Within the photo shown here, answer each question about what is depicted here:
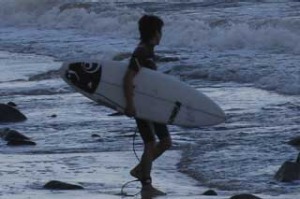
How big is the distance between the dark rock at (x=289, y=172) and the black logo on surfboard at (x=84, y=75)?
5.93 feet

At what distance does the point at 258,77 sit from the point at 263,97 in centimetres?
250

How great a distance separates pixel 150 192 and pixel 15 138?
3.66 m

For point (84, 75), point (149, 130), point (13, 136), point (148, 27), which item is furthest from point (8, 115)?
point (148, 27)

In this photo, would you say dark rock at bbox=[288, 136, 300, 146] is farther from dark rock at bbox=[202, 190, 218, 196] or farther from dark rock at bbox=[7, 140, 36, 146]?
dark rock at bbox=[7, 140, 36, 146]

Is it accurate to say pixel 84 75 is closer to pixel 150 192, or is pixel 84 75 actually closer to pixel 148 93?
pixel 148 93

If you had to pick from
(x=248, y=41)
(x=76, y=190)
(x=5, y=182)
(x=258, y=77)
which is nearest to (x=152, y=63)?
(x=76, y=190)

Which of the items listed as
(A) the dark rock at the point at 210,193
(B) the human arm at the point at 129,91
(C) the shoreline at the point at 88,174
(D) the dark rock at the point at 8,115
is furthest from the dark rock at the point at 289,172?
(D) the dark rock at the point at 8,115

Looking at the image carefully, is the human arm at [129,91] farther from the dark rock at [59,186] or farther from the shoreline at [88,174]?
the dark rock at [59,186]

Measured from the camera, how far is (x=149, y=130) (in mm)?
8125

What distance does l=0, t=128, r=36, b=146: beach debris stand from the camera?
441 inches

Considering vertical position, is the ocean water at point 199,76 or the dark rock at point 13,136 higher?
the dark rock at point 13,136

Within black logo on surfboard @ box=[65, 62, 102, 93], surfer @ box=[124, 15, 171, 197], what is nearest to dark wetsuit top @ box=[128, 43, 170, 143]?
surfer @ box=[124, 15, 171, 197]

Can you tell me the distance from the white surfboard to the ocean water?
705 millimetres

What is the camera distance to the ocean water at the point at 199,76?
33.9 feet
